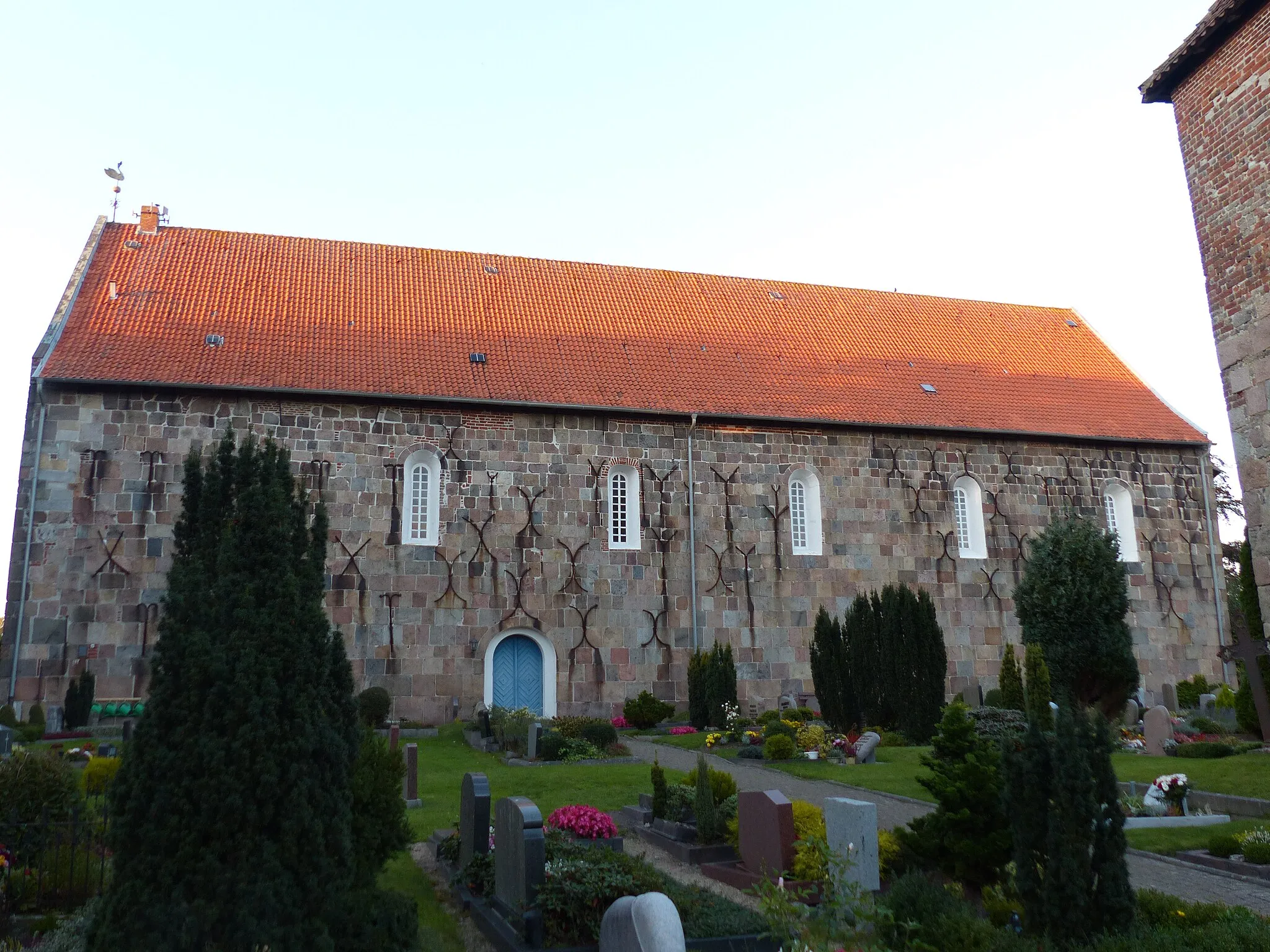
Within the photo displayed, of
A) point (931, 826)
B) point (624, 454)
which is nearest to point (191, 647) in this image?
point (931, 826)

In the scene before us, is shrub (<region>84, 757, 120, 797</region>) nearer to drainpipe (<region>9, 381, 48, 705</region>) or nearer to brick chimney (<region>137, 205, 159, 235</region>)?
drainpipe (<region>9, 381, 48, 705</region>)

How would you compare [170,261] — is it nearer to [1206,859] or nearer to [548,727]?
[548,727]

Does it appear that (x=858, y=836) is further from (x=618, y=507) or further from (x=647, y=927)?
(x=618, y=507)

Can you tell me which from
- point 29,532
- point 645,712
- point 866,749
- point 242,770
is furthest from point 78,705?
point 242,770

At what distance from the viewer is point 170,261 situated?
20.1m

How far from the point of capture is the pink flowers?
25.0 feet

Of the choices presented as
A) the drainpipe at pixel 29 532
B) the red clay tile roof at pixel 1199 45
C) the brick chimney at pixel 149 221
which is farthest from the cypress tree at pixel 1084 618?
the brick chimney at pixel 149 221

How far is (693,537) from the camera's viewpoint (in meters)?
19.0

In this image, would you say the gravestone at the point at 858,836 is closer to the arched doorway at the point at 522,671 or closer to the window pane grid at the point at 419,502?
the arched doorway at the point at 522,671

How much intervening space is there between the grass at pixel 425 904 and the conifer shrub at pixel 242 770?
0.77 m

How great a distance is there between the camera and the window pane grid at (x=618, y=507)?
62.2 ft

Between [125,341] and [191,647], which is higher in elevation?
[125,341]

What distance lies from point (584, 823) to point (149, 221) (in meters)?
18.3

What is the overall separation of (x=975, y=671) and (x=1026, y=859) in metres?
15.5
